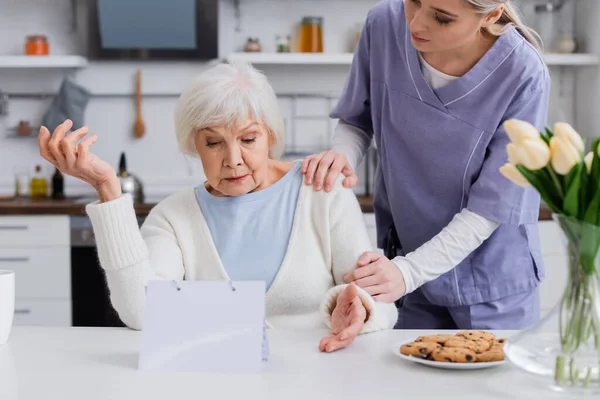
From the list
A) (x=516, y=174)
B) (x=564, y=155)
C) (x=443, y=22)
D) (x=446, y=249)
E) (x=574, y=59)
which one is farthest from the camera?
(x=574, y=59)

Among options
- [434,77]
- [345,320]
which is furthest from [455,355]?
[434,77]

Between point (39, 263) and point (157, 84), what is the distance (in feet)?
3.53

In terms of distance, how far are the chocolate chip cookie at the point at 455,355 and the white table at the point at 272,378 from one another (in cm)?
2

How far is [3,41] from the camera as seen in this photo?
3939 millimetres

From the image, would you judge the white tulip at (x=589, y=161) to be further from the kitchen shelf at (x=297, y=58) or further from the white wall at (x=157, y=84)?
the white wall at (x=157, y=84)

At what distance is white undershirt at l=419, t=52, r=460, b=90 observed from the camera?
5.87ft

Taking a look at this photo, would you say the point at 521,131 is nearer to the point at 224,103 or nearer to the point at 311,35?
the point at 224,103

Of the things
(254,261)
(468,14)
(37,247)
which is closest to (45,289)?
(37,247)

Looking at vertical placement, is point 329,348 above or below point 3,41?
below

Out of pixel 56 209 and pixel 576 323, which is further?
pixel 56 209

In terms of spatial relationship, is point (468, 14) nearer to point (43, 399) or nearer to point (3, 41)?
point (43, 399)

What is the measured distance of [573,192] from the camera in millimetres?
1045

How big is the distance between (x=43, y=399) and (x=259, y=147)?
0.77 m

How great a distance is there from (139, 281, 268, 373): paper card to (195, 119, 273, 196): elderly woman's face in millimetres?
465
